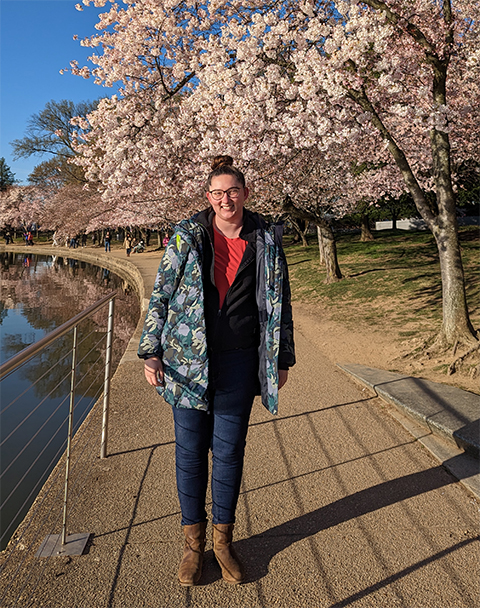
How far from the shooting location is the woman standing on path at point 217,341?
2518 millimetres

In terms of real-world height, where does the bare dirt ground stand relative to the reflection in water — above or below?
above

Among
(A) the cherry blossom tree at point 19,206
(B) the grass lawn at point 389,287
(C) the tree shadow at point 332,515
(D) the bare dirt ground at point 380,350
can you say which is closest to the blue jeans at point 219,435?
(C) the tree shadow at point 332,515

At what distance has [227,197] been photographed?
8.49 ft

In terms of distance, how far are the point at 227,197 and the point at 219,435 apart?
4.01ft

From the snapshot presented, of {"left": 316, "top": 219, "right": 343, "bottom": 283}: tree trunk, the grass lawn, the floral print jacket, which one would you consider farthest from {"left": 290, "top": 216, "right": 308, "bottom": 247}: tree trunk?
the floral print jacket

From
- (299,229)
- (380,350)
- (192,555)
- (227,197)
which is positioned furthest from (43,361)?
(299,229)

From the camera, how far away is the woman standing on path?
2518 mm

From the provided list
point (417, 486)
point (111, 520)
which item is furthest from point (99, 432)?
point (417, 486)

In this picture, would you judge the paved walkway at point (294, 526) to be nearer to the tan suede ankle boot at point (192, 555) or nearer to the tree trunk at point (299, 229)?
the tan suede ankle boot at point (192, 555)

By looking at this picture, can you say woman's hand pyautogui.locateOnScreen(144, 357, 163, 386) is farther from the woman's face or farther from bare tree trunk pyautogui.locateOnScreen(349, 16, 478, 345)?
bare tree trunk pyautogui.locateOnScreen(349, 16, 478, 345)

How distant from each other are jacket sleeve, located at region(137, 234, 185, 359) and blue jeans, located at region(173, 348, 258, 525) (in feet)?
1.01

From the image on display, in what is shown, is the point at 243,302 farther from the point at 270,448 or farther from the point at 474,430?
the point at 474,430

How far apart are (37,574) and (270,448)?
2009 mm

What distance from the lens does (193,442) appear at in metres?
2.61
